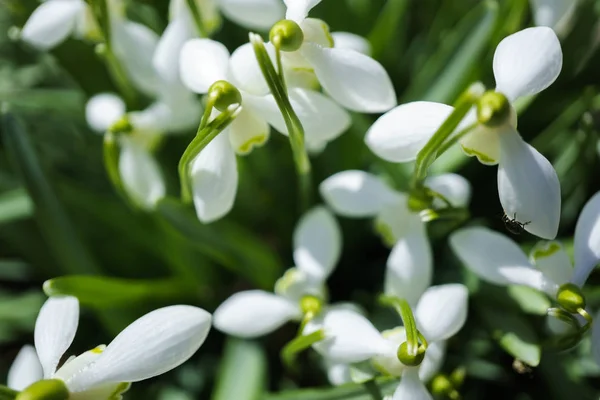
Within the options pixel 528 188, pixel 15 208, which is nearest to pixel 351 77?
pixel 528 188

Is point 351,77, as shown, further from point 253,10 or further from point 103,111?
point 103,111

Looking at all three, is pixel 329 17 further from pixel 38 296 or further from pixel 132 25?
pixel 38 296

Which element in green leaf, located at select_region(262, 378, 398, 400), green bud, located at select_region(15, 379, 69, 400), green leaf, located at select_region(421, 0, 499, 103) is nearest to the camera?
green bud, located at select_region(15, 379, 69, 400)

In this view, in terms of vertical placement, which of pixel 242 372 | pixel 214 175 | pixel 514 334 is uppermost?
pixel 214 175

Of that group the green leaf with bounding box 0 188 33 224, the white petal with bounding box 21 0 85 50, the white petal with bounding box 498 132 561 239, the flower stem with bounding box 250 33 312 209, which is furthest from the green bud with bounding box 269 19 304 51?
the green leaf with bounding box 0 188 33 224

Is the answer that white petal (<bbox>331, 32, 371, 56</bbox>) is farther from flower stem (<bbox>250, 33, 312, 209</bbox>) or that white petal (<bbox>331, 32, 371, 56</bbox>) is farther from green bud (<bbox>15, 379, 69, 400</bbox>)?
green bud (<bbox>15, 379, 69, 400</bbox>)

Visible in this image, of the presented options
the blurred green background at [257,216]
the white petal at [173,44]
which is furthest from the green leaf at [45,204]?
the white petal at [173,44]
